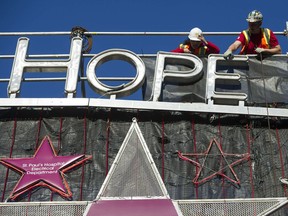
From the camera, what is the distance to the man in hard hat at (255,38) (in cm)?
1495

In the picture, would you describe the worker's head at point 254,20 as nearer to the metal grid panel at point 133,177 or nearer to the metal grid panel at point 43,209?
the metal grid panel at point 133,177

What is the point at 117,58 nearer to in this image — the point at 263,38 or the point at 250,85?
the point at 250,85

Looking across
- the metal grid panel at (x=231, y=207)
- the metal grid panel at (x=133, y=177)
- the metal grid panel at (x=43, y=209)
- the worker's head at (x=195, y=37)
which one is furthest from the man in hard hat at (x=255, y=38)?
the metal grid panel at (x=43, y=209)

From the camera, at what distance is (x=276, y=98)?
13.7 m

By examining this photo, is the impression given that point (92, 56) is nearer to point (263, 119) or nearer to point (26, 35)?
point (26, 35)

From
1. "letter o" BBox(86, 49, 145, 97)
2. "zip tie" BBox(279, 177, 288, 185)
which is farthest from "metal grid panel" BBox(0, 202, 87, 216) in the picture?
"zip tie" BBox(279, 177, 288, 185)

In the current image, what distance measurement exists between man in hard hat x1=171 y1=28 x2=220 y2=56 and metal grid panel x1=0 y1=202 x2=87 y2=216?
6054 mm

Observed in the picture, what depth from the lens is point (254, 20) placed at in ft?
49.1

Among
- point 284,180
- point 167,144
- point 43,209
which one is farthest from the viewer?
point 167,144

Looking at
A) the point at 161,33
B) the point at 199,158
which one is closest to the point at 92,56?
the point at 161,33

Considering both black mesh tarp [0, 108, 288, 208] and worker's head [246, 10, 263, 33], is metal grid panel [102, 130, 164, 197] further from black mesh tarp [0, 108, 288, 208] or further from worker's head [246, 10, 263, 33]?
worker's head [246, 10, 263, 33]

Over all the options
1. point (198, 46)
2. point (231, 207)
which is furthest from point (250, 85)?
point (231, 207)

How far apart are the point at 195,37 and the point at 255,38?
1.52 meters

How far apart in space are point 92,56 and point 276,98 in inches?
177
